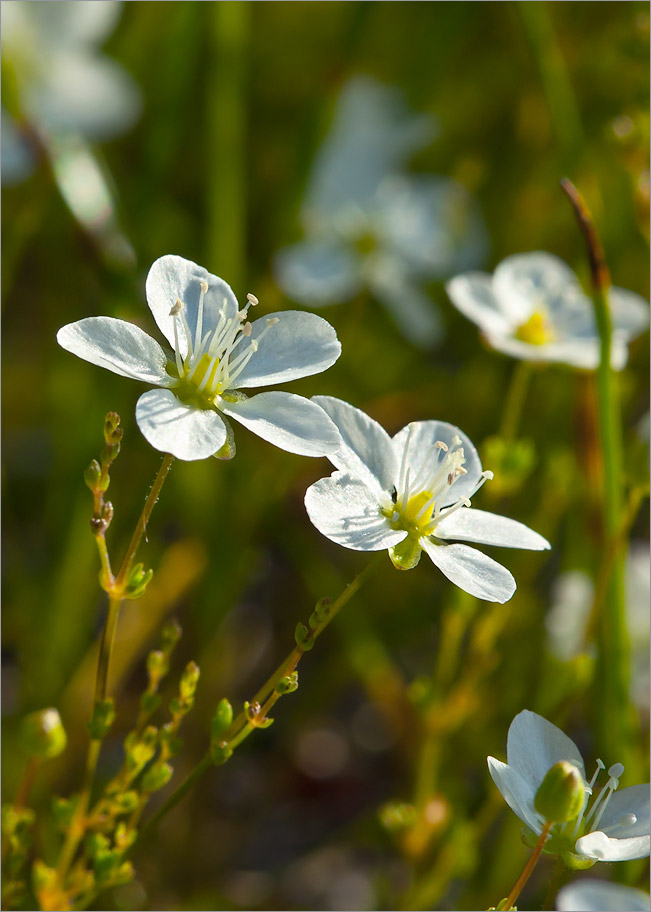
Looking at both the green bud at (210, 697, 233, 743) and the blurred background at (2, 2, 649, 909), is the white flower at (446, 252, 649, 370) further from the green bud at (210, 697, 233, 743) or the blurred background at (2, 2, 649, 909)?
the green bud at (210, 697, 233, 743)

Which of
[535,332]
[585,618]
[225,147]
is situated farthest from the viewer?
[225,147]

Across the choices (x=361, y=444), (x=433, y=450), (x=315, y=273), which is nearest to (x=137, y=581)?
(x=361, y=444)

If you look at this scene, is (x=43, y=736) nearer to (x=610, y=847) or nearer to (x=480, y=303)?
(x=610, y=847)

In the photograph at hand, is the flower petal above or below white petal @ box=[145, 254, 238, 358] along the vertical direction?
below

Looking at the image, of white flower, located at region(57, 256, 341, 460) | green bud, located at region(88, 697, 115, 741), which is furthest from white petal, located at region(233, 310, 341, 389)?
green bud, located at region(88, 697, 115, 741)

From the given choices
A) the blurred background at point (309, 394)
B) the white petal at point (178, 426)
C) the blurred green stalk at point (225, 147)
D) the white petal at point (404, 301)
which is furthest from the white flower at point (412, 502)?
the white petal at point (404, 301)

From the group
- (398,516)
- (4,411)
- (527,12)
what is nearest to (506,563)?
(398,516)

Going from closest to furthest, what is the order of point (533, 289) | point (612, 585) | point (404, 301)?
point (612, 585) < point (533, 289) < point (404, 301)
